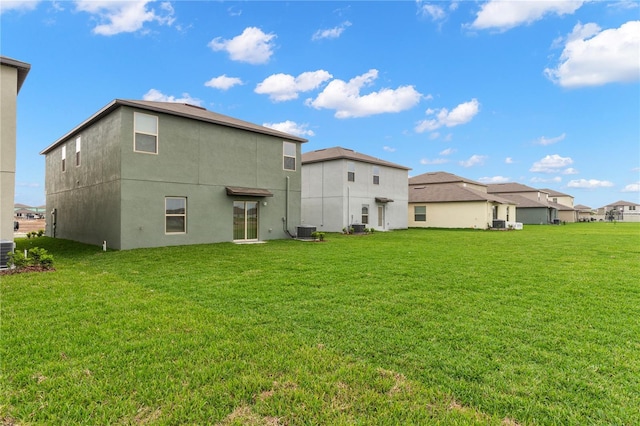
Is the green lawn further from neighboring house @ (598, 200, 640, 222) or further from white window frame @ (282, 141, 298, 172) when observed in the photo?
neighboring house @ (598, 200, 640, 222)

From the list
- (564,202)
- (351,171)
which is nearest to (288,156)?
(351,171)

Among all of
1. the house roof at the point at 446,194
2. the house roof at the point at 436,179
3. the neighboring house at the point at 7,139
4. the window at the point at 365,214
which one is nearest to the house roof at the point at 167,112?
the neighboring house at the point at 7,139

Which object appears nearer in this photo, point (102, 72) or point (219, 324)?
point (219, 324)

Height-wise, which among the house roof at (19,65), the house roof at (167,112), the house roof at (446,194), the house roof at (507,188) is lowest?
the house roof at (446,194)

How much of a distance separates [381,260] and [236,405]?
7563 mm

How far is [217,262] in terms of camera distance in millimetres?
9211

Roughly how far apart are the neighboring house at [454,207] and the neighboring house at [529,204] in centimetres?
1242

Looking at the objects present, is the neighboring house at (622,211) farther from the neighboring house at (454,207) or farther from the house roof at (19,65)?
the house roof at (19,65)

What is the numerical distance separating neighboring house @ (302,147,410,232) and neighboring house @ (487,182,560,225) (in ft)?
85.9

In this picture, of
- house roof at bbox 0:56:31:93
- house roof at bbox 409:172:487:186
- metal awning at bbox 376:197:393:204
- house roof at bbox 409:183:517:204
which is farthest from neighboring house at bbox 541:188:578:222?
house roof at bbox 0:56:31:93

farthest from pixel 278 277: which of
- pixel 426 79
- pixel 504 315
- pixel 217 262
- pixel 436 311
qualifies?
pixel 426 79

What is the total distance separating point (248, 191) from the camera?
14516mm

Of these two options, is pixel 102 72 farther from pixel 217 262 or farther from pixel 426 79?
pixel 426 79

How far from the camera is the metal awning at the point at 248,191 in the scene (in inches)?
556
